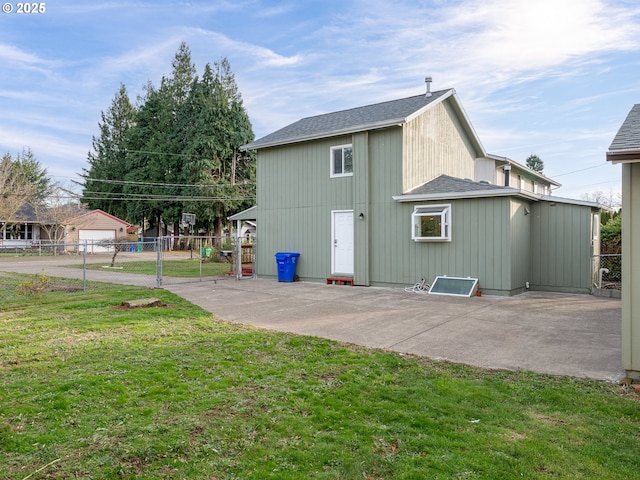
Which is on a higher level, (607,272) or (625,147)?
(625,147)

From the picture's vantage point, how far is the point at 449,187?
1179 centimetres

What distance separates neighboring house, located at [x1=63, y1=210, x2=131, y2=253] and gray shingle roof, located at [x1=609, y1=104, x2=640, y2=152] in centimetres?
3773

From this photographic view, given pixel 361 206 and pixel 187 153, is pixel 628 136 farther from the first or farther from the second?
pixel 187 153

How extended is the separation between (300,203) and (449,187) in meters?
4.95

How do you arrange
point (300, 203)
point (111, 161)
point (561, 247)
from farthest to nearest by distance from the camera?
point (111, 161) → point (300, 203) → point (561, 247)

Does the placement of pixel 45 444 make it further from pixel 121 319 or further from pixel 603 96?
pixel 603 96

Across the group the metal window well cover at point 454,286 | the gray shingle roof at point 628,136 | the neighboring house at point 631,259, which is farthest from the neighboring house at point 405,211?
the neighboring house at point 631,259

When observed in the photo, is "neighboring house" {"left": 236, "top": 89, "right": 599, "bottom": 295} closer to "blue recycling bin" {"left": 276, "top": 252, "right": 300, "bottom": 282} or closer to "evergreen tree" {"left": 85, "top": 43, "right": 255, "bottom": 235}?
"blue recycling bin" {"left": 276, "top": 252, "right": 300, "bottom": 282}

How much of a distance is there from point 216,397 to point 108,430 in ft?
3.13

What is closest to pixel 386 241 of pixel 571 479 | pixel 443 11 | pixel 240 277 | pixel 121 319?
pixel 240 277

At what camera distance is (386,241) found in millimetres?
12484

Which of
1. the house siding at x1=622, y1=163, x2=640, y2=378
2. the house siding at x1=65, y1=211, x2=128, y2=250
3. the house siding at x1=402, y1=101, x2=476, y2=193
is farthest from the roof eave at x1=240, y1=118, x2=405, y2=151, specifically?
the house siding at x1=65, y1=211, x2=128, y2=250

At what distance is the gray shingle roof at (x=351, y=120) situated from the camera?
12.4 metres

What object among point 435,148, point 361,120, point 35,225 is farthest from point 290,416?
point 35,225
